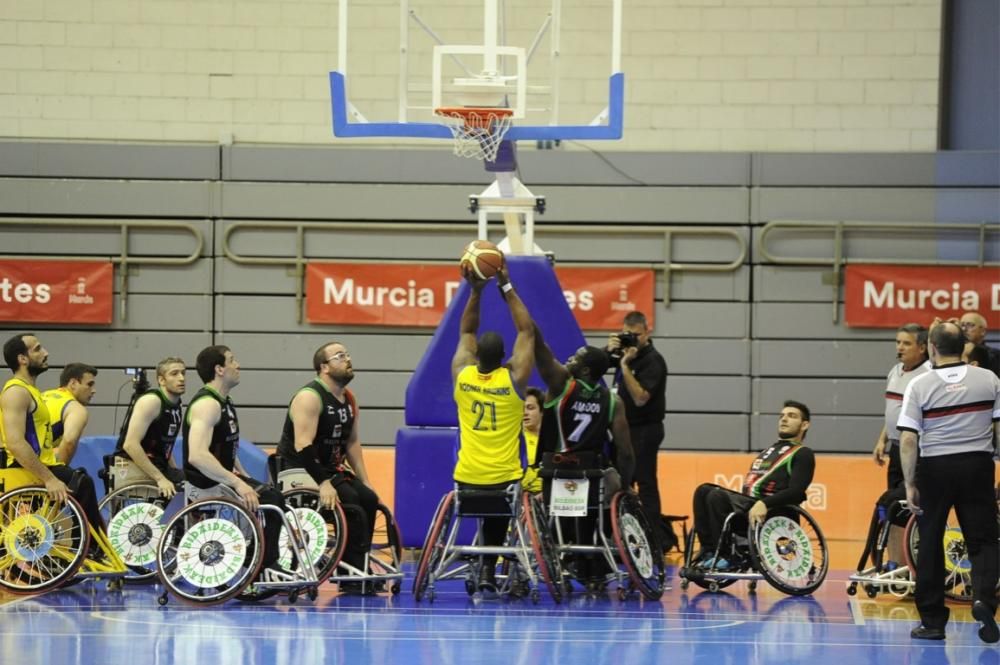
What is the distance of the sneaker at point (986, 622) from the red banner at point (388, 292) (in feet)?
21.6

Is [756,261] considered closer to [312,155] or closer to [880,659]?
[312,155]

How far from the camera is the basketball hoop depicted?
10188 mm

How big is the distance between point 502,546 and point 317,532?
109 centimetres

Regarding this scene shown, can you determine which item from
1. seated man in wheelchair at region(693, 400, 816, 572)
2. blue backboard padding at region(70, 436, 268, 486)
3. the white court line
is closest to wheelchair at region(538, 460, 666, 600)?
seated man in wheelchair at region(693, 400, 816, 572)

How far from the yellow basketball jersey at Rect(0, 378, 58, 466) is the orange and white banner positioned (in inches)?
188

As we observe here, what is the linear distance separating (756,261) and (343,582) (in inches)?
241

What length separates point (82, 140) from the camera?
1402cm

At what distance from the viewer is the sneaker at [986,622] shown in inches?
293

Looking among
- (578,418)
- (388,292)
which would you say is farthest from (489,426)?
(388,292)

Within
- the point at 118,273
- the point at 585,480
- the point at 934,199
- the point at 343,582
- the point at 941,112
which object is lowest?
the point at 343,582

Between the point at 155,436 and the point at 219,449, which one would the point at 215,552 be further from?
the point at 155,436

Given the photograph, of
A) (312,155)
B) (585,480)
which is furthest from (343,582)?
(312,155)

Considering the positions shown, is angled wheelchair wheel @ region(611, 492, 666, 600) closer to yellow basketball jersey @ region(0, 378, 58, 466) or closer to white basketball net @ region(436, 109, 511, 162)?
white basketball net @ region(436, 109, 511, 162)

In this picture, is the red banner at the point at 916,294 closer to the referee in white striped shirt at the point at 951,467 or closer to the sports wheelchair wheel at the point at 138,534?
the referee in white striped shirt at the point at 951,467
